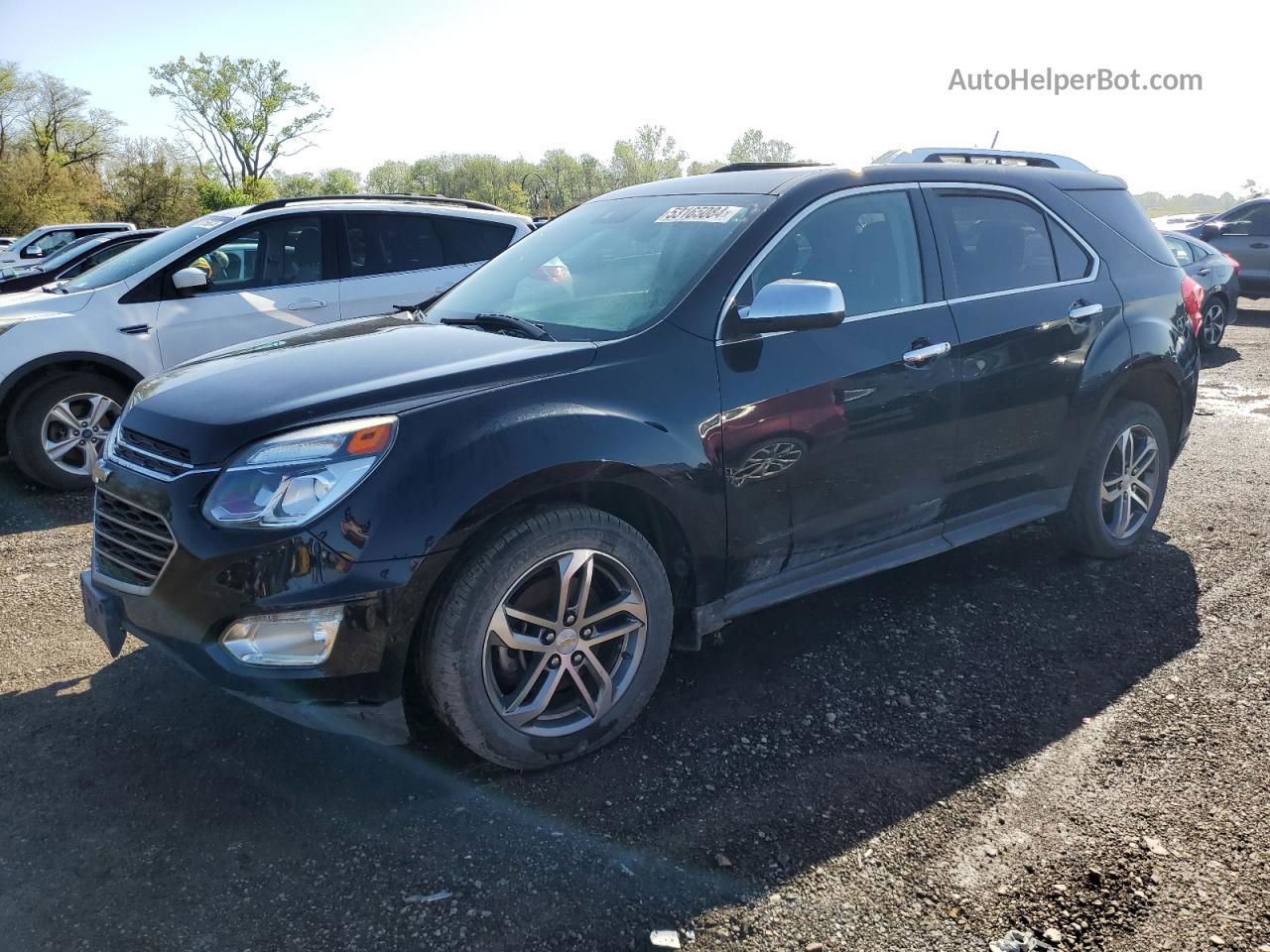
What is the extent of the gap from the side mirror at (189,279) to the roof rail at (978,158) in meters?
4.51

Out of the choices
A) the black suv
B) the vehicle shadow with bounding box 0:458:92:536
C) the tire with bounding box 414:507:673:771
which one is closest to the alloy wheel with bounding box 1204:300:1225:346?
the black suv

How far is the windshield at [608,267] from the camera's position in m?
3.29

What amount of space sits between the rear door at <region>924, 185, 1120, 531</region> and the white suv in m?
4.48

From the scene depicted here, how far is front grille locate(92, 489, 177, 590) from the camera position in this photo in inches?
105

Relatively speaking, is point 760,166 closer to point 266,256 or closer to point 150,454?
point 150,454

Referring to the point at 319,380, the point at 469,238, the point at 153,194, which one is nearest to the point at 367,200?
the point at 469,238

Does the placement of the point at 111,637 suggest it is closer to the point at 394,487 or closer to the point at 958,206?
the point at 394,487

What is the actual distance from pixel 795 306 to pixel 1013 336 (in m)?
1.33

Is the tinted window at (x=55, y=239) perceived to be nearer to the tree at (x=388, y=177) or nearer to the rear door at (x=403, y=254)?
the rear door at (x=403, y=254)

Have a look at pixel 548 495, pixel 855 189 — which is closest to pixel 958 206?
pixel 855 189

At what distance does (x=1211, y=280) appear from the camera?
11406 millimetres

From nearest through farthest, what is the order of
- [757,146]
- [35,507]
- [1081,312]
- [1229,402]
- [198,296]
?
[1081,312]
[35,507]
[198,296]
[1229,402]
[757,146]

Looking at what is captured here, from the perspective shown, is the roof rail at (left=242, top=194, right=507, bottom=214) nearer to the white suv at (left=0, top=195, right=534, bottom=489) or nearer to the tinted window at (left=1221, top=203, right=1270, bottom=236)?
the white suv at (left=0, top=195, right=534, bottom=489)

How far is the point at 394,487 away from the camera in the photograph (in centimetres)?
255
